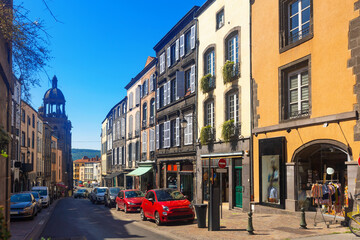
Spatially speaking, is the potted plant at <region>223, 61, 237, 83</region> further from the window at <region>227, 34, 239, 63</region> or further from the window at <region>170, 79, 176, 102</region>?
the window at <region>170, 79, 176, 102</region>

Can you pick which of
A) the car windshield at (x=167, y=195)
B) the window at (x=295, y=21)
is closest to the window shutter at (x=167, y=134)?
the car windshield at (x=167, y=195)

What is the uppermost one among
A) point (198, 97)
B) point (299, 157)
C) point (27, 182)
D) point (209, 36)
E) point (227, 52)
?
point (209, 36)

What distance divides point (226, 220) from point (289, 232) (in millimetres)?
4373

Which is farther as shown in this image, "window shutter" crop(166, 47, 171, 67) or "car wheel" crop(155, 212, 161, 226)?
"window shutter" crop(166, 47, 171, 67)

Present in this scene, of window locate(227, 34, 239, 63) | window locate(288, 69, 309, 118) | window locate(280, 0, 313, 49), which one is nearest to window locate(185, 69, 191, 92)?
window locate(227, 34, 239, 63)

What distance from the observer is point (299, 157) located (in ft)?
51.3

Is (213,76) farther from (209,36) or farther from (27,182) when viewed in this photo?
(27,182)

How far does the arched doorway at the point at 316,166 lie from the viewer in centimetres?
1433

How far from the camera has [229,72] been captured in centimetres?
2077

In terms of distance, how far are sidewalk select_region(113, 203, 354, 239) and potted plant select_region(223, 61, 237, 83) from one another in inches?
297

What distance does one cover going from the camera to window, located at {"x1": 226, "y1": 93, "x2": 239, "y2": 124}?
67.8ft

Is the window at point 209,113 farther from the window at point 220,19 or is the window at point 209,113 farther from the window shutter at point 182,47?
the window shutter at point 182,47

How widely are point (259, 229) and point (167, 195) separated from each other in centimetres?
506

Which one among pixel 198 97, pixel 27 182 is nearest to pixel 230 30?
pixel 198 97
